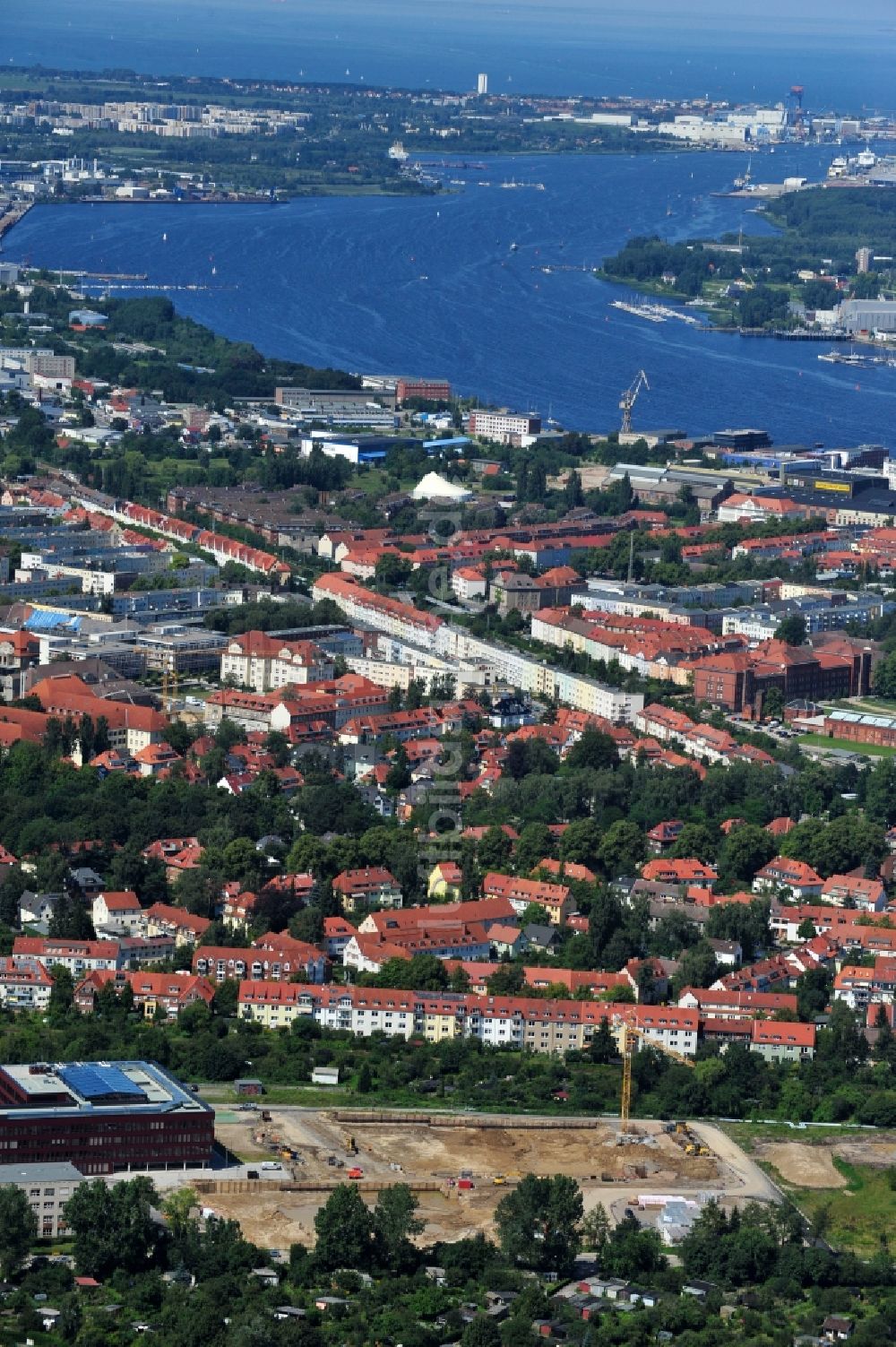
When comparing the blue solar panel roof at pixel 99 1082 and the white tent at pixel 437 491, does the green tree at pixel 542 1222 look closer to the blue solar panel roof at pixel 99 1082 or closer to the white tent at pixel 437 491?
the blue solar panel roof at pixel 99 1082

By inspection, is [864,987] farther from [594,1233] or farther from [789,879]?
[594,1233]

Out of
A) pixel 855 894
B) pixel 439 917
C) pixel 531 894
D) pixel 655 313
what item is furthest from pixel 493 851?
pixel 655 313

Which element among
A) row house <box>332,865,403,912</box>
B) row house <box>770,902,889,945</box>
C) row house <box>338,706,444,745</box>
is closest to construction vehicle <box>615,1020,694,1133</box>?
row house <box>770,902,889,945</box>

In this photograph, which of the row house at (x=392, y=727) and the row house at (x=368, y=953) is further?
the row house at (x=392, y=727)

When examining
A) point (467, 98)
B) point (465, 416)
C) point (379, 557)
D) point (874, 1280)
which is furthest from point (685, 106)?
point (874, 1280)

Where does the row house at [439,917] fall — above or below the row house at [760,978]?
above

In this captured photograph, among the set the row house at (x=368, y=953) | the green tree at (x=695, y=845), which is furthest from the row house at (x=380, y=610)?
the row house at (x=368, y=953)

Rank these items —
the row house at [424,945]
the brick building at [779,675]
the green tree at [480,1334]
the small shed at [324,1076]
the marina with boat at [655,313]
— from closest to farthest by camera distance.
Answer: the green tree at [480,1334], the small shed at [324,1076], the row house at [424,945], the brick building at [779,675], the marina with boat at [655,313]
